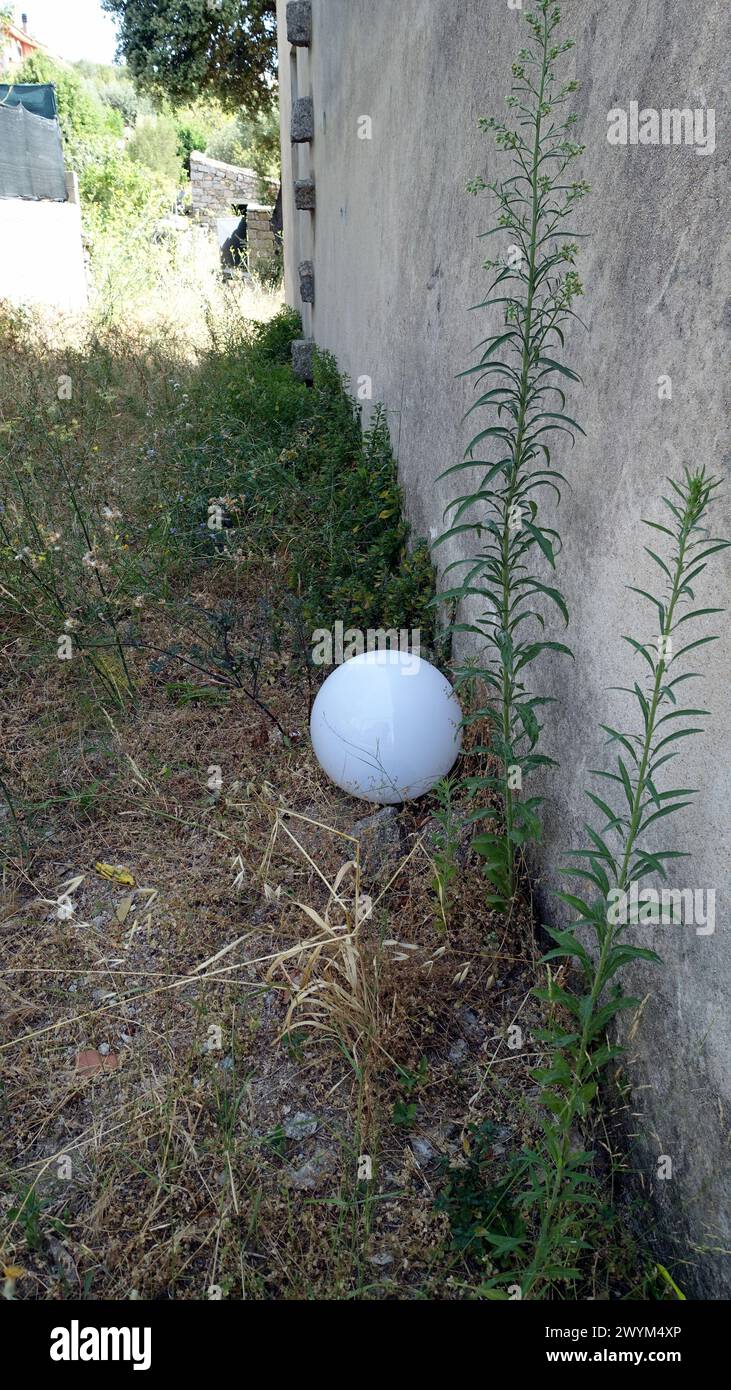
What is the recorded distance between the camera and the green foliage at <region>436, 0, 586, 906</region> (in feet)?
6.29

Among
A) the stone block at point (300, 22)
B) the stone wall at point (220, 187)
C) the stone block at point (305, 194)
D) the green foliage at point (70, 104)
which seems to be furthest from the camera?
the stone wall at point (220, 187)

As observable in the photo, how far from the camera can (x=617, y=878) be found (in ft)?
5.45

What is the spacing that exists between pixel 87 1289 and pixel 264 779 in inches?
64.8

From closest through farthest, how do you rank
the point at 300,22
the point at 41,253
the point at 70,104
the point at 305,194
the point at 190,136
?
the point at 300,22 < the point at 305,194 < the point at 41,253 < the point at 70,104 < the point at 190,136

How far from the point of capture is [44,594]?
3842 mm

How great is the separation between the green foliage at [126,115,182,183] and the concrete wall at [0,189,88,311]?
12.3m

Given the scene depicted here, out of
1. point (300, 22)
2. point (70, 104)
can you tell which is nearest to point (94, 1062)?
point (300, 22)

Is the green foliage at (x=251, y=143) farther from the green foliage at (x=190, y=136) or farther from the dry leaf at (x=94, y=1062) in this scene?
the dry leaf at (x=94, y=1062)

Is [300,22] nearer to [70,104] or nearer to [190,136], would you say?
[70,104]

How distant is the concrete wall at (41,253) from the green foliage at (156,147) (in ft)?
40.2

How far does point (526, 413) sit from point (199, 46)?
701 inches

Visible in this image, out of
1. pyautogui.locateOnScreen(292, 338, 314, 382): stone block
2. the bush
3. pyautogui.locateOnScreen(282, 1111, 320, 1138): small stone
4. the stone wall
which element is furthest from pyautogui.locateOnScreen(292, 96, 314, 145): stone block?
the bush

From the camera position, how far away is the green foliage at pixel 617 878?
4.95 ft

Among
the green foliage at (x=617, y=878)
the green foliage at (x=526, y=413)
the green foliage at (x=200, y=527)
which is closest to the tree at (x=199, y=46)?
the green foliage at (x=200, y=527)
